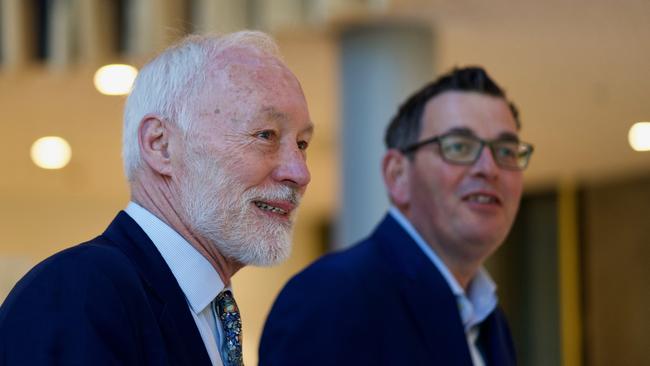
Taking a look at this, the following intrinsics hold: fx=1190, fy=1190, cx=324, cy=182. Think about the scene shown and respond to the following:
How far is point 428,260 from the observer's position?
303cm

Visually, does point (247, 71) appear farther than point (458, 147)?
No

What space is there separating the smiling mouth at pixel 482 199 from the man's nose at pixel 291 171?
1.13 meters

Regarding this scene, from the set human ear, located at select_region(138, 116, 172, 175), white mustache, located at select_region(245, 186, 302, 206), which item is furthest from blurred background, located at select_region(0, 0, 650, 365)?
white mustache, located at select_region(245, 186, 302, 206)

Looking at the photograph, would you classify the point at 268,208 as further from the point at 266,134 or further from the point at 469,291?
the point at 469,291

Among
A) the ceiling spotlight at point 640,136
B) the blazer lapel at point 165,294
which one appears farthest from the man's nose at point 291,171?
the ceiling spotlight at point 640,136

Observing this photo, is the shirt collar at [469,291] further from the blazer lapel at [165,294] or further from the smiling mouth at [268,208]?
the blazer lapel at [165,294]

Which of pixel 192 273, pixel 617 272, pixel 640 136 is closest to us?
pixel 192 273

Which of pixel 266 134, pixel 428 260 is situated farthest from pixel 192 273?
pixel 428 260

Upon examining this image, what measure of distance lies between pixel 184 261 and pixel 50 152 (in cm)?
985

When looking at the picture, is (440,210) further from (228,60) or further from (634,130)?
(634,130)

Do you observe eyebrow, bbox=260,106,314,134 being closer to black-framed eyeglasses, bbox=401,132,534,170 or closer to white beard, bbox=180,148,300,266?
white beard, bbox=180,148,300,266

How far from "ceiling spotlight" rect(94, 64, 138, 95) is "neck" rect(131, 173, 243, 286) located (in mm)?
5869

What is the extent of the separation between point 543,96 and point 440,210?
5.91 metres

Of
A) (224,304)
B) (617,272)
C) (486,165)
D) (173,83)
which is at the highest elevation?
(173,83)
